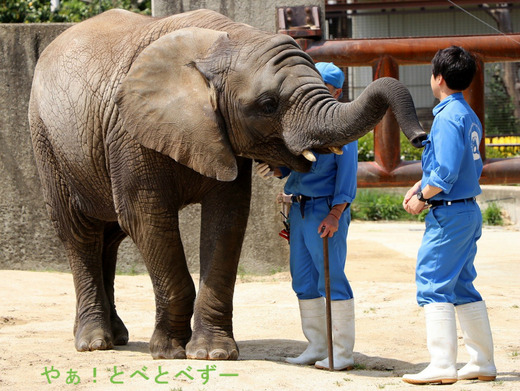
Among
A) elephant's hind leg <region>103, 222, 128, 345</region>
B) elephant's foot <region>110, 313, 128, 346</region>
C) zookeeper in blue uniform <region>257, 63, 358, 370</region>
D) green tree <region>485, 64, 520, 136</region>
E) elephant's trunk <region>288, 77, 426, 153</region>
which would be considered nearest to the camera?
elephant's trunk <region>288, 77, 426, 153</region>

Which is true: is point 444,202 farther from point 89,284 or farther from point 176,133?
point 89,284

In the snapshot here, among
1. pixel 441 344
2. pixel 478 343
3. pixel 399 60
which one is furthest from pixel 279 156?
pixel 399 60

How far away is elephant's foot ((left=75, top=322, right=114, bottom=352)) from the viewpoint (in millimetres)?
7191

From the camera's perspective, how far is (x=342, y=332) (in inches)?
242

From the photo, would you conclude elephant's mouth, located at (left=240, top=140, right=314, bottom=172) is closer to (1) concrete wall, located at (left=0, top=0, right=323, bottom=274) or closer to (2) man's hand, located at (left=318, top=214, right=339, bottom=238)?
(2) man's hand, located at (left=318, top=214, right=339, bottom=238)

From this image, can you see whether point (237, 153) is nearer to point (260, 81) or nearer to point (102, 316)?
point (260, 81)

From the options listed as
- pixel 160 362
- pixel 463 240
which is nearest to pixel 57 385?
pixel 160 362

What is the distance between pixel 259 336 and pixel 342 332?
161 centimetres

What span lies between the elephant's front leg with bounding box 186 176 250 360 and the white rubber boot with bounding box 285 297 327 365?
47 cm

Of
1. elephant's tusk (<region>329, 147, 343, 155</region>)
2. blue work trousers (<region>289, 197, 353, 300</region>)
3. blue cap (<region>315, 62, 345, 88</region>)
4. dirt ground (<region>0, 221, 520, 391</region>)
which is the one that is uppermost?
blue cap (<region>315, 62, 345, 88</region>)

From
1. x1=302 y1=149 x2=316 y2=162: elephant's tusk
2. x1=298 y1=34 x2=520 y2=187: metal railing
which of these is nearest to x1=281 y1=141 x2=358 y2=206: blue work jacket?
x1=302 y1=149 x2=316 y2=162: elephant's tusk

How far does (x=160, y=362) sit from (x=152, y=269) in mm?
639

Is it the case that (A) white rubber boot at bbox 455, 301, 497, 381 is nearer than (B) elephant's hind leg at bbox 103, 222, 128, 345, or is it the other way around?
(A) white rubber boot at bbox 455, 301, 497, 381

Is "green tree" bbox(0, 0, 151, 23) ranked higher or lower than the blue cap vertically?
higher
